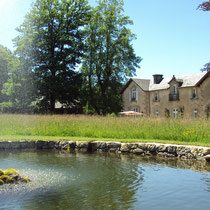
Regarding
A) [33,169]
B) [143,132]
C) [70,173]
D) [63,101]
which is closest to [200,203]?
[70,173]

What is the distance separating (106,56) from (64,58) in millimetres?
7607

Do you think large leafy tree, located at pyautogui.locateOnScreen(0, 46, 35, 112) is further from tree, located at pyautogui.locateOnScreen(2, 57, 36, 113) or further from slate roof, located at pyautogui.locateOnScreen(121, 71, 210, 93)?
slate roof, located at pyautogui.locateOnScreen(121, 71, 210, 93)

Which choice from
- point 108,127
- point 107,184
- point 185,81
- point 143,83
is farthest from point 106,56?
point 107,184

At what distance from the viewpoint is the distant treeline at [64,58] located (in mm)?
33375

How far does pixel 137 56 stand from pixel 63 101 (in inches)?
542

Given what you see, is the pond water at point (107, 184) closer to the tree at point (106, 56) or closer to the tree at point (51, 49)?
the tree at point (51, 49)

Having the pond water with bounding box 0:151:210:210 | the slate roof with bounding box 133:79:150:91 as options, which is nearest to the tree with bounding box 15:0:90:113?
the slate roof with bounding box 133:79:150:91

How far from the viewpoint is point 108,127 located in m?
17.0

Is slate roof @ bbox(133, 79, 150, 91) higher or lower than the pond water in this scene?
higher

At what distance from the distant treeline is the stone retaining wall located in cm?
1823

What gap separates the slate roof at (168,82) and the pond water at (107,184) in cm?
2349

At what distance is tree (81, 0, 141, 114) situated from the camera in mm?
39469

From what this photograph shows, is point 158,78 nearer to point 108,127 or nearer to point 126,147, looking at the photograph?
point 108,127

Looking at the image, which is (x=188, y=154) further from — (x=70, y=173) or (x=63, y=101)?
(x=63, y=101)
